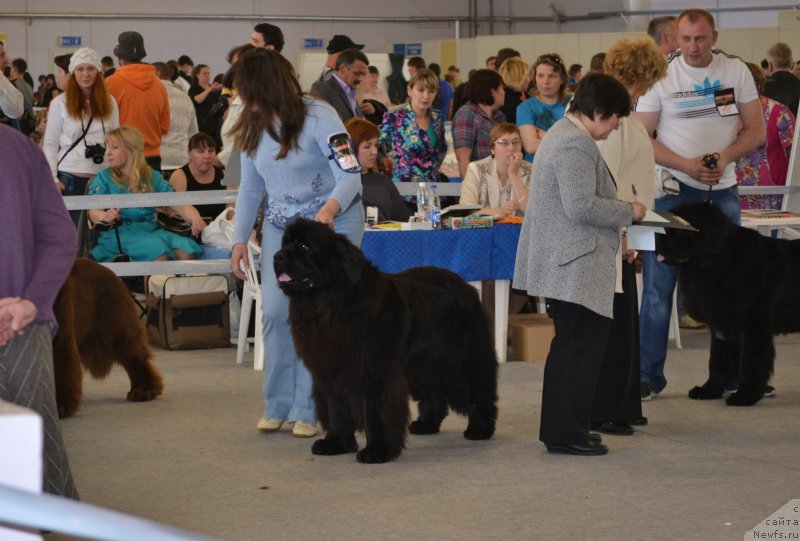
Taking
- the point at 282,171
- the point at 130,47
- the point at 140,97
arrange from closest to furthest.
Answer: the point at 282,171, the point at 140,97, the point at 130,47

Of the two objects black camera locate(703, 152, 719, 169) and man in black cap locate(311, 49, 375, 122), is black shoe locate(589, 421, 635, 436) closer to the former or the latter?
black camera locate(703, 152, 719, 169)

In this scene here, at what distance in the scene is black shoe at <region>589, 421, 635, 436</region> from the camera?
4.75 m

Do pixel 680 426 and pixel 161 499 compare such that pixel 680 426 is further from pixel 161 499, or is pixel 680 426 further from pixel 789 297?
pixel 161 499

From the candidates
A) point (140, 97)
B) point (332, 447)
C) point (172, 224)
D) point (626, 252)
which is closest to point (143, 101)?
point (140, 97)

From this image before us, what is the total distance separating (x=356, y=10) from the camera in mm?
21781

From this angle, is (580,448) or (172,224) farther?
(172,224)

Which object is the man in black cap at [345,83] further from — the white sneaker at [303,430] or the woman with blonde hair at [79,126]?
the white sneaker at [303,430]

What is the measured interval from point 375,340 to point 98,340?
1.75m

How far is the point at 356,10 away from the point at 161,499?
18.7 metres

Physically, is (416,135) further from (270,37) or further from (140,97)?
(140,97)

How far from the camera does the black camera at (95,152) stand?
746cm

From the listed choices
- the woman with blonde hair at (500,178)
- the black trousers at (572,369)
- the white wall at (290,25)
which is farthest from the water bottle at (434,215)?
the white wall at (290,25)

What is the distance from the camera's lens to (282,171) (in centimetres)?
456

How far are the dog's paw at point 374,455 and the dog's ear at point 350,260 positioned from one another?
0.61 meters
